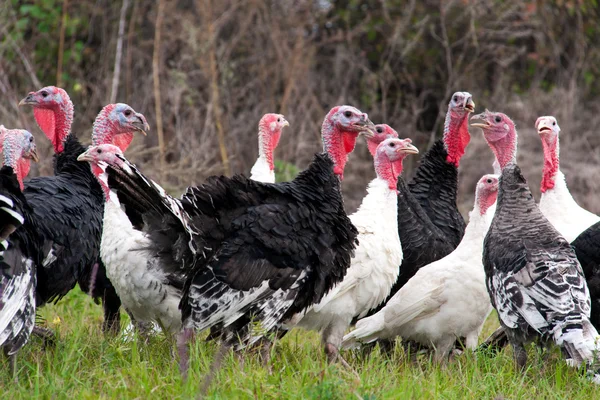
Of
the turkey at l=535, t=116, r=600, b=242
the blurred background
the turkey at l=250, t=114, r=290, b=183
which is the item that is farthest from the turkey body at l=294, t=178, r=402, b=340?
the blurred background

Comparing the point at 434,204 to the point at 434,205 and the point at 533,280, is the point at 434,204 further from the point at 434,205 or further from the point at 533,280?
the point at 533,280

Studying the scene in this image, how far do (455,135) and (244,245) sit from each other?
96.3 inches

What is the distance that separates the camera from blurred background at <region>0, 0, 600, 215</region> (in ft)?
32.1

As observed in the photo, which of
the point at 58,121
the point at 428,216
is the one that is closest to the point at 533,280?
the point at 428,216

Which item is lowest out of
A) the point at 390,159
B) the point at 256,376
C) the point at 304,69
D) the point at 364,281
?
the point at 256,376

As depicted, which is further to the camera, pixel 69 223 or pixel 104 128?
pixel 104 128

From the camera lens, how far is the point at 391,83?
11.5 metres

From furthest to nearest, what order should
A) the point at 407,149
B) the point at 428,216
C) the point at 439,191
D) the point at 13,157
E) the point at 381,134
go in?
the point at 381,134
the point at 439,191
the point at 428,216
the point at 407,149
the point at 13,157

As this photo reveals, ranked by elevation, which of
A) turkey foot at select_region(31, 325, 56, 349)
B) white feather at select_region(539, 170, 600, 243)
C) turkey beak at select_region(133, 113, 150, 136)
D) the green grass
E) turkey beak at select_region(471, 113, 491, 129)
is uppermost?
turkey beak at select_region(471, 113, 491, 129)

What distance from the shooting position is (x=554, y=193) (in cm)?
602

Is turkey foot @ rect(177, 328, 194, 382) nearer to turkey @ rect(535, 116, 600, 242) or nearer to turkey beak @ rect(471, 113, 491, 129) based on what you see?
turkey beak @ rect(471, 113, 491, 129)

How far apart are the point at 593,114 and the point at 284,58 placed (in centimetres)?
438

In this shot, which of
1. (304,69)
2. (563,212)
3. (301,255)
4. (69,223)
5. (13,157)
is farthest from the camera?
(304,69)

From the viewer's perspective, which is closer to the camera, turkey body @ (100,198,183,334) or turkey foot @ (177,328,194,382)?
turkey foot @ (177,328,194,382)
